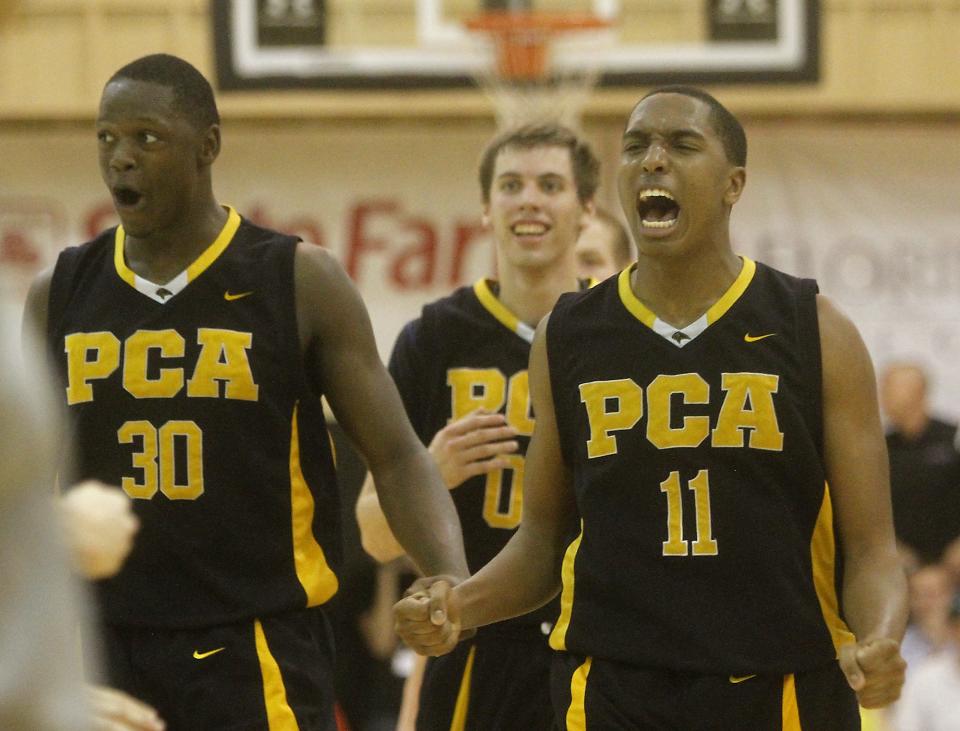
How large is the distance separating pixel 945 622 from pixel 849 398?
5612 mm

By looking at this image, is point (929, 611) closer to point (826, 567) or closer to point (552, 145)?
point (552, 145)

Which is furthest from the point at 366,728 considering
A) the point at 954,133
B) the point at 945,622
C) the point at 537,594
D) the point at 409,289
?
the point at 954,133

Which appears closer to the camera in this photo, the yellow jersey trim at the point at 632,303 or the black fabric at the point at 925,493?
the yellow jersey trim at the point at 632,303

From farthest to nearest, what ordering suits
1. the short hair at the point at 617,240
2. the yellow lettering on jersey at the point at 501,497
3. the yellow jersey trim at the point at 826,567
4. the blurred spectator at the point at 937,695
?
the blurred spectator at the point at 937,695 → the short hair at the point at 617,240 → the yellow lettering on jersey at the point at 501,497 → the yellow jersey trim at the point at 826,567

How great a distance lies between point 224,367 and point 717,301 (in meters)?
1.16

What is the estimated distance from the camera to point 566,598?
405 centimetres

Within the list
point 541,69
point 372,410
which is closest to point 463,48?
point 541,69

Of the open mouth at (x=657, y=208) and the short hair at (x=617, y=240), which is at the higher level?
the open mouth at (x=657, y=208)

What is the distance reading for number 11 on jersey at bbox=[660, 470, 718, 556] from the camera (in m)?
3.90

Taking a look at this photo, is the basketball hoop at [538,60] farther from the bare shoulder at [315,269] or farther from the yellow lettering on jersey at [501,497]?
the bare shoulder at [315,269]

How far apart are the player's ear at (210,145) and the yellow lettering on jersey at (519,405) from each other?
1377 mm

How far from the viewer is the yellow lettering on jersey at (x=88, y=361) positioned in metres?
4.23

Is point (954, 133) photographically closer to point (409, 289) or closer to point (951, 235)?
point (951, 235)

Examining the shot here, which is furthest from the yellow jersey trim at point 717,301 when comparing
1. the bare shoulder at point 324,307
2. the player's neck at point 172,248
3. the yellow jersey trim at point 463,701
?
the yellow jersey trim at point 463,701
